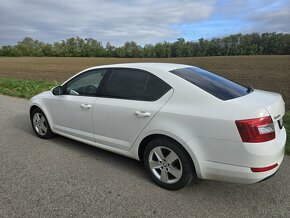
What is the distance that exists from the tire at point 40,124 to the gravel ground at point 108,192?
0.71 meters

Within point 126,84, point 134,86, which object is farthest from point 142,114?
point 126,84

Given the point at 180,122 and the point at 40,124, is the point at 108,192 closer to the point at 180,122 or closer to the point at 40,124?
the point at 180,122

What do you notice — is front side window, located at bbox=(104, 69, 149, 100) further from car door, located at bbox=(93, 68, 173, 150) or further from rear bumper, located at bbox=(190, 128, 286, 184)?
rear bumper, located at bbox=(190, 128, 286, 184)

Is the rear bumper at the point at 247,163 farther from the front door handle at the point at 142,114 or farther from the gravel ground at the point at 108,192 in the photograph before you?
the front door handle at the point at 142,114

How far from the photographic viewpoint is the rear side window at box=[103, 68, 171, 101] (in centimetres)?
363

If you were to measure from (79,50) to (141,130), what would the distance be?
124 meters

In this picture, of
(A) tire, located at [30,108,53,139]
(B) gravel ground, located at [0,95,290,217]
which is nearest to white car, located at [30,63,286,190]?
(B) gravel ground, located at [0,95,290,217]

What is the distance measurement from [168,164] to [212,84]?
1146mm

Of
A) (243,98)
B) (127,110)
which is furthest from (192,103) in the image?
(127,110)

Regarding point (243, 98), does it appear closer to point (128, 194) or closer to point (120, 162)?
point (128, 194)

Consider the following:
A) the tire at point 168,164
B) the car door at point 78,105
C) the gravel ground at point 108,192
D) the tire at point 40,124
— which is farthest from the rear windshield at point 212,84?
the tire at point 40,124

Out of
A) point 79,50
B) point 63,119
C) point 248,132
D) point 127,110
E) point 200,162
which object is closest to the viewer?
point 248,132

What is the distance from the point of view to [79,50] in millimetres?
122188

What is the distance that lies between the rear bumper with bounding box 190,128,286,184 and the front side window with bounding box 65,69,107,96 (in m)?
2.05
